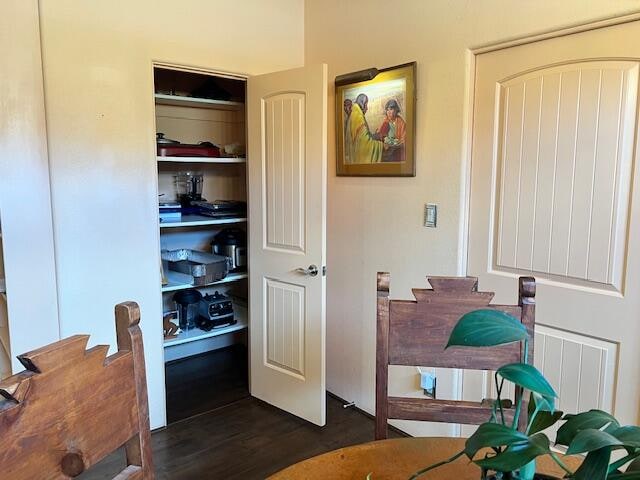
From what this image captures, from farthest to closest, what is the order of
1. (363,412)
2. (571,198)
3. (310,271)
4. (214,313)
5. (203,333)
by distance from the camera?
(214,313) < (203,333) < (363,412) < (310,271) < (571,198)

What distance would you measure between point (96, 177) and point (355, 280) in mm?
1479

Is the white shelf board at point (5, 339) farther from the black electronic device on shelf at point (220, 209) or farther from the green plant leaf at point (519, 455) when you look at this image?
the green plant leaf at point (519, 455)

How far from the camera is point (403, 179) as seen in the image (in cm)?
247

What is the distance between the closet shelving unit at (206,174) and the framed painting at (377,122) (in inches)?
33.1

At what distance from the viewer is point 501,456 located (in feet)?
2.03

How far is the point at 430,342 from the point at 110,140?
186 centimetres

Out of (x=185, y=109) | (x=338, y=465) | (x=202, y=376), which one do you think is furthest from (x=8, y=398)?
(x=185, y=109)

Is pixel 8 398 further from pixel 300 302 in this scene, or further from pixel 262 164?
pixel 262 164

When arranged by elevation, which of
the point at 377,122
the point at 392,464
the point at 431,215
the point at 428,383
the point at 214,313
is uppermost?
the point at 377,122

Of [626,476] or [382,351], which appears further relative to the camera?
[382,351]

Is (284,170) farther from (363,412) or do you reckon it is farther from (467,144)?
(363,412)

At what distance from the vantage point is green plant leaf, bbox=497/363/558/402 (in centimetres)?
59

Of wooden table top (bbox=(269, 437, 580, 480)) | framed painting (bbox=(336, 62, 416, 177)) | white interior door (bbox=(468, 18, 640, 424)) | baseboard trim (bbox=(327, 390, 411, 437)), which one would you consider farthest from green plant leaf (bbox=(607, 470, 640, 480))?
baseboard trim (bbox=(327, 390, 411, 437))

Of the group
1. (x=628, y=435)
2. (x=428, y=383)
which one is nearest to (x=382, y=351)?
(x=628, y=435)
